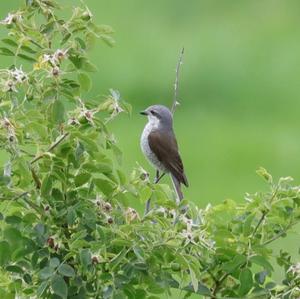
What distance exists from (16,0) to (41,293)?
1206 cm

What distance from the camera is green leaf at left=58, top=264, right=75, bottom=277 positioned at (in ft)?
11.5

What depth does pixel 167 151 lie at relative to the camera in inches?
229

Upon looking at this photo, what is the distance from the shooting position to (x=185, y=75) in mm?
13508

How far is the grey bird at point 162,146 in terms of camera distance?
5.70 m

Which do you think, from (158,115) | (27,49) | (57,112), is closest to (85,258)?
(57,112)

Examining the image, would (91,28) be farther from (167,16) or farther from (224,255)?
(167,16)

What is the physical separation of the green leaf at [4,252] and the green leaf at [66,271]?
0.49 ft

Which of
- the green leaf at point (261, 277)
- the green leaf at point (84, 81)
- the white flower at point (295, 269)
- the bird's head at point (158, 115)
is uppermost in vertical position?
the green leaf at point (84, 81)

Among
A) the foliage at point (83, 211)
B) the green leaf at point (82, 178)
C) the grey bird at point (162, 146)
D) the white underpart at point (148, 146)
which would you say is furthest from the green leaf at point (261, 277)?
the white underpart at point (148, 146)

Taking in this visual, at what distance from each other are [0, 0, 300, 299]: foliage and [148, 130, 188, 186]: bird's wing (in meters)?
1.92

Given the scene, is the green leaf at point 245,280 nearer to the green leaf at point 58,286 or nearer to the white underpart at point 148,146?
the green leaf at point 58,286

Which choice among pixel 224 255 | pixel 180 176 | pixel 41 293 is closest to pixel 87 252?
pixel 41 293

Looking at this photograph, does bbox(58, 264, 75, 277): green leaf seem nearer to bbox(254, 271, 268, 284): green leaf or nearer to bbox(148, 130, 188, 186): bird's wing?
bbox(254, 271, 268, 284): green leaf

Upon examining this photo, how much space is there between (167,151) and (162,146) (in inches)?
2.4
